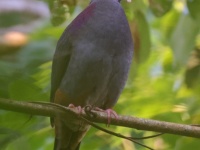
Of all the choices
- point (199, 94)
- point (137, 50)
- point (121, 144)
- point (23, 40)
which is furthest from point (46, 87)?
point (199, 94)

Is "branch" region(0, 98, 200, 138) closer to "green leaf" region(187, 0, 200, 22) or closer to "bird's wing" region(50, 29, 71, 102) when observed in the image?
"bird's wing" region(50, 29, 71, 102)

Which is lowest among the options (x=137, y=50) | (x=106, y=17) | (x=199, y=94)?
(x=199, y=94)

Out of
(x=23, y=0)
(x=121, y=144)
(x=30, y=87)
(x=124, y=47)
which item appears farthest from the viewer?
(x=23, y=0)

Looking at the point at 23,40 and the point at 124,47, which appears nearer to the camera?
the point at 23,40

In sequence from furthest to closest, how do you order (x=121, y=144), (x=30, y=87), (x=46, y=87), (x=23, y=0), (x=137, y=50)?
(x=23, y=0) → (x=137, y=50) → (x=121, y=144) → (x=46, y=87) → (x=30, y=87)

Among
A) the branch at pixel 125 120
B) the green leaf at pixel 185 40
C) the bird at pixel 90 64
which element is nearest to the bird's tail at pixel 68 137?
the bird at pixel 90 64

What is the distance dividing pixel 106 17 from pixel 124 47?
0.66 feet

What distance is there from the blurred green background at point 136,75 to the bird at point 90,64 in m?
0.07

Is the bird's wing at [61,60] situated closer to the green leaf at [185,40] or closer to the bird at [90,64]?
the bird at [90,64]

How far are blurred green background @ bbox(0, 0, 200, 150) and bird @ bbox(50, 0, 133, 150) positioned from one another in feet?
0.23

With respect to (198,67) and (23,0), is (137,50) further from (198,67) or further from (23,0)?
(23,0)

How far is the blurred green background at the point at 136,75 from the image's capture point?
1.88 m

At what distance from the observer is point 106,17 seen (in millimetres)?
2674

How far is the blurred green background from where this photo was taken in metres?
1.88
